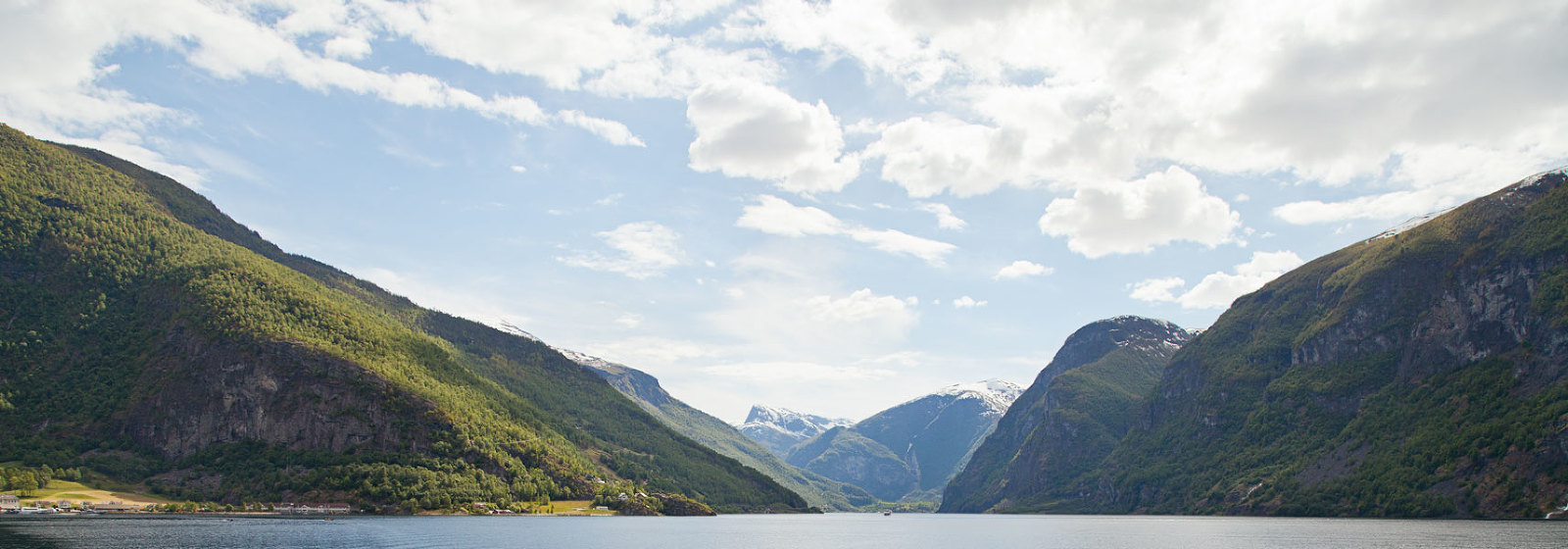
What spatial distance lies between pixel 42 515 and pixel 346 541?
94.6m

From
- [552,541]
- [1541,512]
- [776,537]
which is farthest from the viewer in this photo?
[1541,512]

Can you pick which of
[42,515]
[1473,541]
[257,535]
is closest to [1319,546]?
[1473,541]

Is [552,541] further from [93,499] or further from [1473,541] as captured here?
[1473,541]

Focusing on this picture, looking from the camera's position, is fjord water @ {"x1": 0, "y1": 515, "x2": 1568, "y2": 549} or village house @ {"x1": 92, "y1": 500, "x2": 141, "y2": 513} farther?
village house @ {"x1": 92, "y1": 500, "x2": 141, "y2": 513}

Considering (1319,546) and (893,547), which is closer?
(1319,546)

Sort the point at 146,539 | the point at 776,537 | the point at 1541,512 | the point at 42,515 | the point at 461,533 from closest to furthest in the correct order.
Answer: the point at 146,539
the point at 461,533
the point at 42,515
the point at 776,537
the point at 1541,512

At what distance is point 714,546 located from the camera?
14688 cm

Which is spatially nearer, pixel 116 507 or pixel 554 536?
pixel 554 536

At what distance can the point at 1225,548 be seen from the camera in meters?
138

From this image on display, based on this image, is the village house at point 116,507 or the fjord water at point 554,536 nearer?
the fjord water at point 554,536

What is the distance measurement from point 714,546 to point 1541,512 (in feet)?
644

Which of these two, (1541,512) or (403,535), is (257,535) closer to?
(403,535)

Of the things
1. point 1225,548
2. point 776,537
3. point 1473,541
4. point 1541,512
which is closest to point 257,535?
point 776,537

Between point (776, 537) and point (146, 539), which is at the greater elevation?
point (146, 539)
